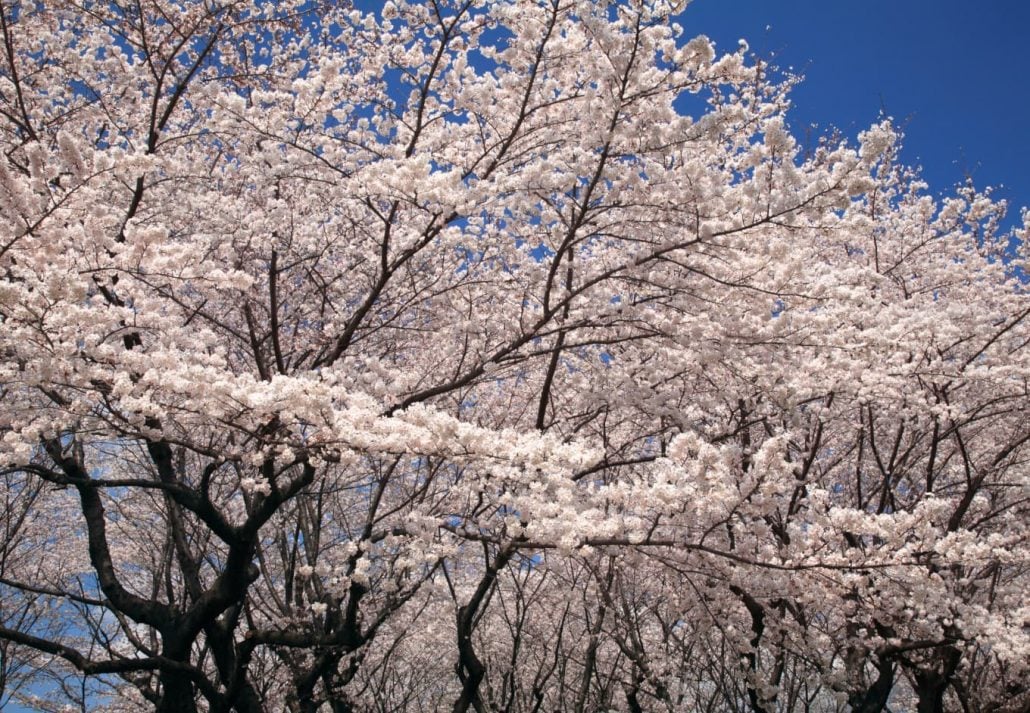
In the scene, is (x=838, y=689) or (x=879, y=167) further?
(x=879, y=167)

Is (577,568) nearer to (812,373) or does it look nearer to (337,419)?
(812,373)

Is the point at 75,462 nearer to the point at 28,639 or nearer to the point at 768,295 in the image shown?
the point at 28,639

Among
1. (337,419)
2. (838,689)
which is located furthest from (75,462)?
(838,689)

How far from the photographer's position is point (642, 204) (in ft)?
17.8

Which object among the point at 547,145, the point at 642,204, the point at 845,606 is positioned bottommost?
the point at 845,606

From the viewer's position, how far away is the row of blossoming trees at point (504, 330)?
4.43m

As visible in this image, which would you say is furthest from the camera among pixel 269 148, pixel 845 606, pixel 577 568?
pixel 577 568

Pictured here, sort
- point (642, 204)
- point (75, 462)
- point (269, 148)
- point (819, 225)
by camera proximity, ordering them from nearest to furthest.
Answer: point (819, 225), point (642, 204), point (269, 148), point (75, 462)

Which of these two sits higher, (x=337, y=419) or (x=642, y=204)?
(x=642, y=204)

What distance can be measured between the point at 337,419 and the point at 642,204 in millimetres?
2714

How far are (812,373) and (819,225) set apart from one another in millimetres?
1870

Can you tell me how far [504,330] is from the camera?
25.3 ft

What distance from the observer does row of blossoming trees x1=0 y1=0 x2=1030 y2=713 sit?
443 centimetres

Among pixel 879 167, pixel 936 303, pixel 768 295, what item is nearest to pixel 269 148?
pixel 768 295
